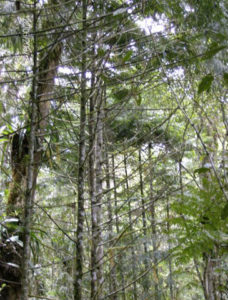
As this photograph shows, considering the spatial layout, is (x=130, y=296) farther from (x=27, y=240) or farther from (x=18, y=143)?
(x=27, y=240)

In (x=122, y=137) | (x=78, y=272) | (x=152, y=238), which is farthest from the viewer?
(x=122, y=137)

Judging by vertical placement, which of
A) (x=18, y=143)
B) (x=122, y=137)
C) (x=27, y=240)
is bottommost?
(x=27, y=240)

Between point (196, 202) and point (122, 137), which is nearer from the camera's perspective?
point (196, 202)

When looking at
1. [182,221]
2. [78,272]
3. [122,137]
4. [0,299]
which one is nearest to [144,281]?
[122,137]

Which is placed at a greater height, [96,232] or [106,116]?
[106,116]

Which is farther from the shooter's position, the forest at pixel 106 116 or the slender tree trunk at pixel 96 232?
the slender tree trunk at pixel 96 232

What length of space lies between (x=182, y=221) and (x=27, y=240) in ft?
3.76

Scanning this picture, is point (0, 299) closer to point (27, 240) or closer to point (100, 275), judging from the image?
point (100, 275)

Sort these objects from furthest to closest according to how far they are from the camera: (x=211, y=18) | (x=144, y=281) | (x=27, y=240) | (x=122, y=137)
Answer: (x=122, y=137)
(x=144, y=281)
(x=211, y=18)
(x=27, y=240)

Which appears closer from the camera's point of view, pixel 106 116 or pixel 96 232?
pixel 106 116

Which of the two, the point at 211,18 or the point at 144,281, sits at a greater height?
the point at 211,18

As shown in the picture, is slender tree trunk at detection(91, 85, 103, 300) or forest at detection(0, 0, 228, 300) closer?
forest at detection(0, 0, 228, 300)

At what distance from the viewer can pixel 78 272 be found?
158 cm

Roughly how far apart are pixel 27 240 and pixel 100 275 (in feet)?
3.59
